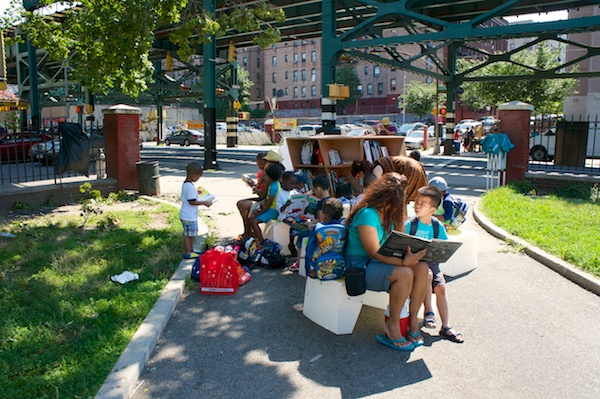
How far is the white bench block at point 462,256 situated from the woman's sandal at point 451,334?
1.79 metres

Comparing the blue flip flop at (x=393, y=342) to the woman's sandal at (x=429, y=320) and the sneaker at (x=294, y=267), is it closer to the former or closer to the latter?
the woman's sandal at (x=429, y=320)

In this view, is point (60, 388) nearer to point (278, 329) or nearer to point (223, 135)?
point (278, 329)

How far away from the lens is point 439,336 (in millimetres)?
4852

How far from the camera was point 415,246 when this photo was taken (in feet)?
14.3

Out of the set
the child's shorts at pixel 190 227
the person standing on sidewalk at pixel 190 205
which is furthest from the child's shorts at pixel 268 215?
the child's shorts at pixel 190 227

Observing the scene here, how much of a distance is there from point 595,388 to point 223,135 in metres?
46.7

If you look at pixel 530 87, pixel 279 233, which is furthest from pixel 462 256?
pixel 530 87

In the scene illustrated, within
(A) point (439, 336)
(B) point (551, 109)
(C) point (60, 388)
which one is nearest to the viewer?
(C) point (60, 388)

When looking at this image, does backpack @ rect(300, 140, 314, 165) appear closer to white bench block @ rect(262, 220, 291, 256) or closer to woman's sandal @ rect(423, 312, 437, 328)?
white bench block @ rect(262, 220, 291, 256)

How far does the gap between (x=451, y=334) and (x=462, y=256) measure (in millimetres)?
2156

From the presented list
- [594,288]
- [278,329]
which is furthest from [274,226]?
[594,288]

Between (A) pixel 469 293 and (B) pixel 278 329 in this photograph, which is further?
(A) pixel 469 293

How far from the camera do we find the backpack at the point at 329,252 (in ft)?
15.5

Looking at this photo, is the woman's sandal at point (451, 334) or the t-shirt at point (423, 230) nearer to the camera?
the woman's sandal at point (451, 334)
